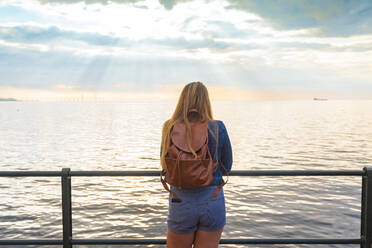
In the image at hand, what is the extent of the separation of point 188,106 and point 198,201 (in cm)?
74

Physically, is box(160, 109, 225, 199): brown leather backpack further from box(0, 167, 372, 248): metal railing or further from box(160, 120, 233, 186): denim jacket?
box(0, 167, 372, 248): metal railing

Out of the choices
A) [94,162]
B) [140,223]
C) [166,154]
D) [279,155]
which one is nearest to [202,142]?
[166,154]

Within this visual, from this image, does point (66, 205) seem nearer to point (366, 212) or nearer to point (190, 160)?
point (190, 160)

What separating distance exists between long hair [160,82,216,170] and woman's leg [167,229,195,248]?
1.77 feet

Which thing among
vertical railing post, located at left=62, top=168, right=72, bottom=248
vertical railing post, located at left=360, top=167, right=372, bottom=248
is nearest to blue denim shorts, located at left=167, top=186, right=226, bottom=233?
vertical railing post, located at left=62, top=168, right=72, bottom=248

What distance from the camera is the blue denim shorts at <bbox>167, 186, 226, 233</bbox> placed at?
2645 mm

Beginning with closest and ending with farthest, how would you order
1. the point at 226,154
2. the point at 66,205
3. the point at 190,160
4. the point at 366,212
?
1. the point at 190,160
2. the point at 226,154
3. the point at 66,205
4. the point at 366,212

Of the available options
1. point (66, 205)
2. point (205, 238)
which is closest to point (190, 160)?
point (205, 238)

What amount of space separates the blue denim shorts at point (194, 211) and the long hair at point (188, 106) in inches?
11.6

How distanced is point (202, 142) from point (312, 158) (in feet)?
91.2

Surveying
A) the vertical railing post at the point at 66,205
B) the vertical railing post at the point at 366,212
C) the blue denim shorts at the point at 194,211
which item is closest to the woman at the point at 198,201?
the blue denim shorts at the point at 194,211

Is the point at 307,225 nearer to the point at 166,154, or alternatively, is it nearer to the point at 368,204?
the point at 368,204

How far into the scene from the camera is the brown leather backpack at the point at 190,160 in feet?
8.34

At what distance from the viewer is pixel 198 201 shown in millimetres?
2648
